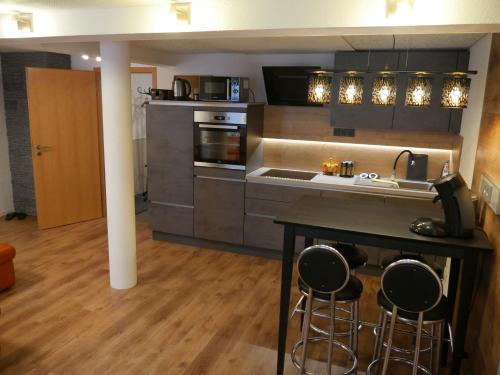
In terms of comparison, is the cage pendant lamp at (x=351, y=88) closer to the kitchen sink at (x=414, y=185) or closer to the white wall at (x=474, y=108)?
the white wall at (x=474, y=108)

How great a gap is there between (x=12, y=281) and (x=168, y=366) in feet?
6.19

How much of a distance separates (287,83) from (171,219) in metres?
2.02

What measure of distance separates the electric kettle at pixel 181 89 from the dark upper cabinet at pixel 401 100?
1.63 metres

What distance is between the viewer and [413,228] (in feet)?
7.79

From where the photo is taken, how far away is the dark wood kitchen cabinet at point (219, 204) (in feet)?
15.0

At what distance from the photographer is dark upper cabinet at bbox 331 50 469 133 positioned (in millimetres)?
3875

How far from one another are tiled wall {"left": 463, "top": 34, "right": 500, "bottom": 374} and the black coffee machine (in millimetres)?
153

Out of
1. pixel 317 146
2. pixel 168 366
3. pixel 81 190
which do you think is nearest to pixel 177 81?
pixel 317 146

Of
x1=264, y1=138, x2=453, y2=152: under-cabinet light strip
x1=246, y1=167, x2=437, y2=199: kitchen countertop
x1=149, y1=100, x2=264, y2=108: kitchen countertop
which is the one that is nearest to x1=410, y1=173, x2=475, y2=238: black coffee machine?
x1=246, y1=167, x2=437, y2=199: kitchen countertop

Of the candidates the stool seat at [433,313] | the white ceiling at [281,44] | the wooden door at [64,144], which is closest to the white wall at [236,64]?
the white ceiling at [281,44]

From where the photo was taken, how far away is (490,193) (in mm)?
2316

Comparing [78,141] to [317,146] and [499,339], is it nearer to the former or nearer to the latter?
[317,146]

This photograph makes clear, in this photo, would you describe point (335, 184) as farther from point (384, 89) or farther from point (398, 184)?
point (384, 89)

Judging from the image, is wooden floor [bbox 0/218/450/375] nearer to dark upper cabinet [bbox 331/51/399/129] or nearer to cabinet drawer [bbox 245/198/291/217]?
cabinet drawer [bbox 245/198/291/217]
